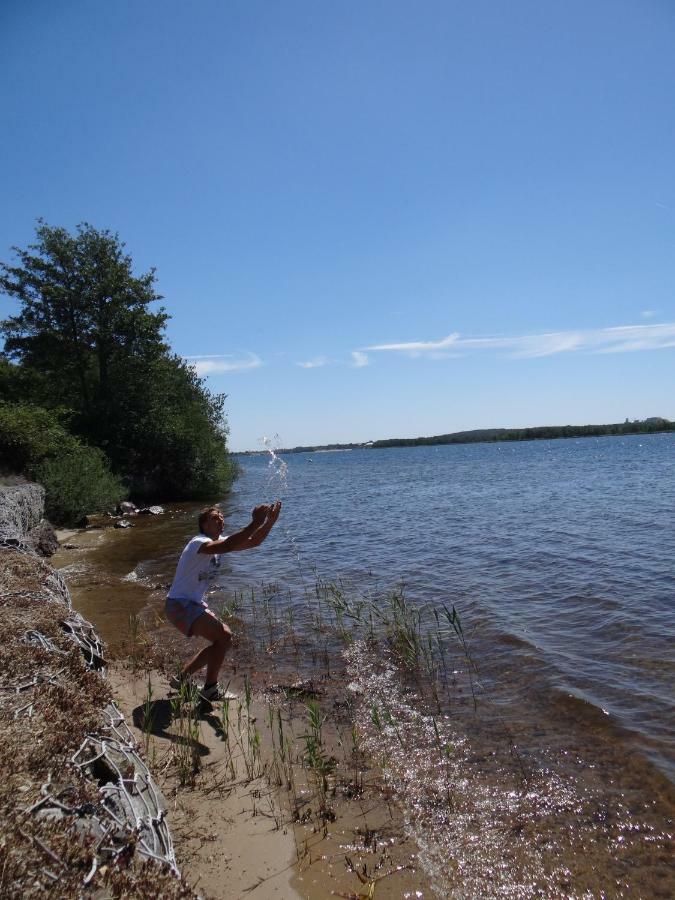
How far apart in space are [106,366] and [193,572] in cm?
3109

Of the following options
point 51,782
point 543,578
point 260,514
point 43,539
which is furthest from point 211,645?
point 43,539

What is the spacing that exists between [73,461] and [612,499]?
24100 millimetres

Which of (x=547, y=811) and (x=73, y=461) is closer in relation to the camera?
(x=547, y=811)

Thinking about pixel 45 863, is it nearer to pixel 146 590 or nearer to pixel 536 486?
pixel 146 590

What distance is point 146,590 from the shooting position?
41.0 feet

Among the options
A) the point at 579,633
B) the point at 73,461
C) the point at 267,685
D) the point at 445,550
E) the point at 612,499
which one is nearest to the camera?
the point at 267,685

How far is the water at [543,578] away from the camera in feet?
21.8

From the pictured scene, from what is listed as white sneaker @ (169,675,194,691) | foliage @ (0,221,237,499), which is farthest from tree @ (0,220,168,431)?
white sneaker @ (169,675,194,691)

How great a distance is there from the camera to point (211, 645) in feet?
21.3

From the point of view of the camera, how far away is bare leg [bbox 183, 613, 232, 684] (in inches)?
253

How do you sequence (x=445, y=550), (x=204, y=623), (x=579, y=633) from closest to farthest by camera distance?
(x=204, y=623) < (x=579, y=633) < (x=445, y=550)

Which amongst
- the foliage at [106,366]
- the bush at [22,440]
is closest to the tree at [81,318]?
the foliage at [106,366]

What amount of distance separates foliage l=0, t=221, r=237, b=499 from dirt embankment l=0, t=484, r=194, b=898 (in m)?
28.9

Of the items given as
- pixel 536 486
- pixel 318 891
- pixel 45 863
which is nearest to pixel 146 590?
pixel 318 891
